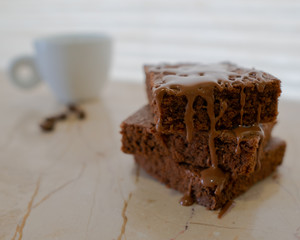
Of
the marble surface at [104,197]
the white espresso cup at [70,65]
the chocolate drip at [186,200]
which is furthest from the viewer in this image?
the white espresso cup at [70,65]

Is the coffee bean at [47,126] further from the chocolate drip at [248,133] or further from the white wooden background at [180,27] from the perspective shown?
the white wooden background at [180,27]

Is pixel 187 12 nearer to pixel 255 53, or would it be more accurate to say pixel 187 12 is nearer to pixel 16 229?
pixel 255 53

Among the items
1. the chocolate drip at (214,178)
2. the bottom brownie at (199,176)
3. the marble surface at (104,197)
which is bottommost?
the marble surface at (104,197)

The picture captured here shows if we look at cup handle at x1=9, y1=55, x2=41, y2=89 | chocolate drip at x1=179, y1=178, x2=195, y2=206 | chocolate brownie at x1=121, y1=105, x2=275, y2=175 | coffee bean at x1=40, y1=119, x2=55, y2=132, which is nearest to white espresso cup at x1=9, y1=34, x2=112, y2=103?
cup handle at x1=9, y1=55, x2=41, y2=89

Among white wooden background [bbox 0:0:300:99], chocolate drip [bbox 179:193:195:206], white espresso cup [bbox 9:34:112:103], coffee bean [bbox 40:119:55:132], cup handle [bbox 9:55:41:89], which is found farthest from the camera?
white wooden background [bbox 0:0:300:99]

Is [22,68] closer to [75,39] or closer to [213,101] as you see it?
[75,39]

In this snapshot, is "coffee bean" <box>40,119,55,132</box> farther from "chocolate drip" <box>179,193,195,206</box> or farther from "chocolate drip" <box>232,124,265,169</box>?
"chocolate drip" <box>232,124,265,169</box>

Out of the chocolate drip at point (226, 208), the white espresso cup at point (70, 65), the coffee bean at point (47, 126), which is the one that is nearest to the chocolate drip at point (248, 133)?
the chocolate drip at point (226, 208)
